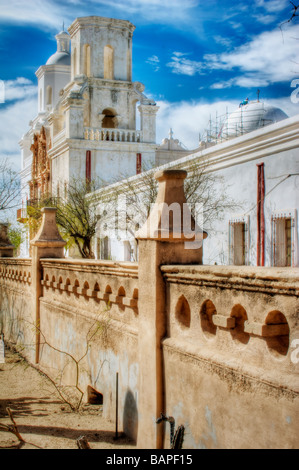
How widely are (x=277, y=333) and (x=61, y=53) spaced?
45.9m

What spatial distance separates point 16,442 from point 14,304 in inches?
278

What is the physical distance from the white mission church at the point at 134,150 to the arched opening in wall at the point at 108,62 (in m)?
0.05

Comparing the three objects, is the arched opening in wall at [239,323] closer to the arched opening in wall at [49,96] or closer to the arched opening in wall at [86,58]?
the arched opening in wall at [86,58]

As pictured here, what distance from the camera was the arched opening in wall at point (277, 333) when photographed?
3648mm

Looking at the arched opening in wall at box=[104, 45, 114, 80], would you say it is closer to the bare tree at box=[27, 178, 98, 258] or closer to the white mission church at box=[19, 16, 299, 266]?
the white mission church at box=[19, 16, 299, 266]

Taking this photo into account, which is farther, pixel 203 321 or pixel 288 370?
pixel 203 321

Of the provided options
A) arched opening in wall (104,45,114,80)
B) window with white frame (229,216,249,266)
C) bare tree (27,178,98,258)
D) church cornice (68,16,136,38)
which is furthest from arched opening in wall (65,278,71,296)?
church cornice (68,16,136,38)

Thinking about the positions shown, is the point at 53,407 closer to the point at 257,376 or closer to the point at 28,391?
the point at 28,391

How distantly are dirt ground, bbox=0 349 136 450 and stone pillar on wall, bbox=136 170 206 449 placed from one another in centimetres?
78

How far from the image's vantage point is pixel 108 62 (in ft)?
95.6

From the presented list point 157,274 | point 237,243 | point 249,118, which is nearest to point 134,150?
point 249,118

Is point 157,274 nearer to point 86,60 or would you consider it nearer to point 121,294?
point 121,294
